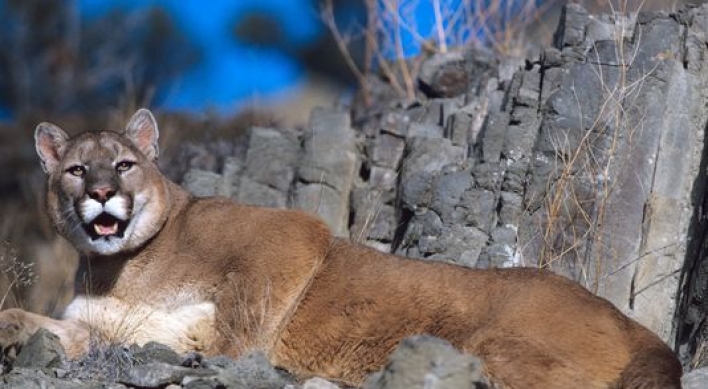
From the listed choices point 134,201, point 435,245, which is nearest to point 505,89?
point 435,245

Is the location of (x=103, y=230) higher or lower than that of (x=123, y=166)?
lower

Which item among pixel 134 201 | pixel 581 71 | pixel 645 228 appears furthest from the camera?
pixel 581 71

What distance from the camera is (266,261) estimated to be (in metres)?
9.23

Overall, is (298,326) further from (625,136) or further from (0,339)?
A: (625,136)

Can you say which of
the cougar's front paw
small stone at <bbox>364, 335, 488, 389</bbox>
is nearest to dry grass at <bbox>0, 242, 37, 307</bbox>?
the cougar's front paw

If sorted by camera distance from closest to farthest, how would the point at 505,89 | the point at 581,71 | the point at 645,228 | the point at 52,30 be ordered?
the point at 645,228
the point at 581,71
the point at 505,89
the point at 52,30

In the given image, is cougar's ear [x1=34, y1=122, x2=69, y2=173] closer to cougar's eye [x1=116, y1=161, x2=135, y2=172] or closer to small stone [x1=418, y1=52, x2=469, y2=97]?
cougar's eye [x1=116, y1=161, x2=135, y2=172]

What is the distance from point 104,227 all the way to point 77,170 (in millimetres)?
485

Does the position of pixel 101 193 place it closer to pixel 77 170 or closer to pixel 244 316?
pixel 77 170

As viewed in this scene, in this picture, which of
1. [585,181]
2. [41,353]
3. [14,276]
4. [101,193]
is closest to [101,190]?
[101,193]

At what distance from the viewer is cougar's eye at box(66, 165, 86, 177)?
9883 mm

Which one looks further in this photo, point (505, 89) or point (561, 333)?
point (505, 89)

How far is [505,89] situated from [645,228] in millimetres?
3032

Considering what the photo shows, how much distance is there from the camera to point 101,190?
9531 mm
